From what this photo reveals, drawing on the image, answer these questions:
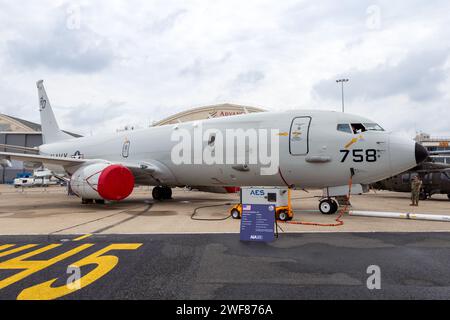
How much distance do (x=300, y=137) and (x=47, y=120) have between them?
18932 mm

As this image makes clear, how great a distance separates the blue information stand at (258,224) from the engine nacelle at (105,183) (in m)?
7.44

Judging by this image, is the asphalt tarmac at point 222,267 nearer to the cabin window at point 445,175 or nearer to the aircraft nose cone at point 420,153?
the aircraft nose cone at point 420,153

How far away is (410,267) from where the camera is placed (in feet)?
16.1

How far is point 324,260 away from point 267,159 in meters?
6.52

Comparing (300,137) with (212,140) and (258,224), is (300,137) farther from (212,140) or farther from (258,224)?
(258,224)

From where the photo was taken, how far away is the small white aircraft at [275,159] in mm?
10375

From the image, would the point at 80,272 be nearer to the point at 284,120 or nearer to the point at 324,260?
the point at 324,260

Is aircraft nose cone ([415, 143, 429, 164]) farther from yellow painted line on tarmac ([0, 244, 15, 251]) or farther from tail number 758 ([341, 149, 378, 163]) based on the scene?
yellow painted line on tarmac ([0, 244, 15, 251])

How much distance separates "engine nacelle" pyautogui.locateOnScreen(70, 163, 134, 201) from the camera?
12.8m

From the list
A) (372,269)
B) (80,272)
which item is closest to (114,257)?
(80,272)

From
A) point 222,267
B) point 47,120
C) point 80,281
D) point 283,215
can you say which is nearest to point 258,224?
point 222,267

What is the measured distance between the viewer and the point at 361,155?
10.4 metres

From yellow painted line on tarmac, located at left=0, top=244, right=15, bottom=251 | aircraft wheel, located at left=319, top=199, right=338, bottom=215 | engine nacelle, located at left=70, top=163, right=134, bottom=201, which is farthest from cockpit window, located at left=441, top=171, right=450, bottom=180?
yellow painted line on tarmac, located at left=0, top=244, right=15, bottom=251

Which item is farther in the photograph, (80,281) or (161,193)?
(161,193)
